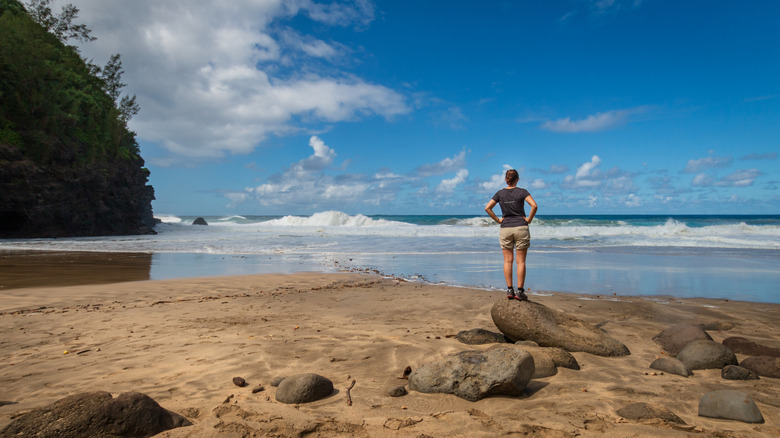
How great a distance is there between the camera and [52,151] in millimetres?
28609

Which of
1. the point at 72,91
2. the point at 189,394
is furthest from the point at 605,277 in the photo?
the point at 72,91

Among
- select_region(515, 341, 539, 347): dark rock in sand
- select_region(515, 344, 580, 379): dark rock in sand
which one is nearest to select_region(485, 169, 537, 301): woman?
select_region(515, 341, 539, 347): dark rock in sand

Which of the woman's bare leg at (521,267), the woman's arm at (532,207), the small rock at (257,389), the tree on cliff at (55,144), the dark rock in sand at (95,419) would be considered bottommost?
the small rock at (257,389)

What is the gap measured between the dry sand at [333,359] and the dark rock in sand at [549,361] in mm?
132

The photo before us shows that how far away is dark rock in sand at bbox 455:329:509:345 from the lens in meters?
5.60

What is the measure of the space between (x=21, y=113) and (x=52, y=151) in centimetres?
324

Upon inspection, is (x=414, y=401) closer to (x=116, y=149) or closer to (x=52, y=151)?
(x=52, y=151)

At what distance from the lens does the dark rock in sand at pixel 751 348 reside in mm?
5047

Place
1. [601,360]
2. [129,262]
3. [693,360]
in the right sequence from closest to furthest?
[693,360] → [601,360] → [129,262]

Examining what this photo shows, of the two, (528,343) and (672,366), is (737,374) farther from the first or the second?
(528,343)

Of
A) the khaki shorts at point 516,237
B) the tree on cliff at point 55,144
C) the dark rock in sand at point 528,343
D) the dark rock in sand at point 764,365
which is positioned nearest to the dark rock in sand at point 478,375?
the dark rock in sand at point 528,343

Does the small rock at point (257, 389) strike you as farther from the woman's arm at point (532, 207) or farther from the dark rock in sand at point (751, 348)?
the dark rock in sand at point (751, 348)

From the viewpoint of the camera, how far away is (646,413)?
10.9ft

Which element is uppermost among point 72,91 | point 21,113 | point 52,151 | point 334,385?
point 72,91
